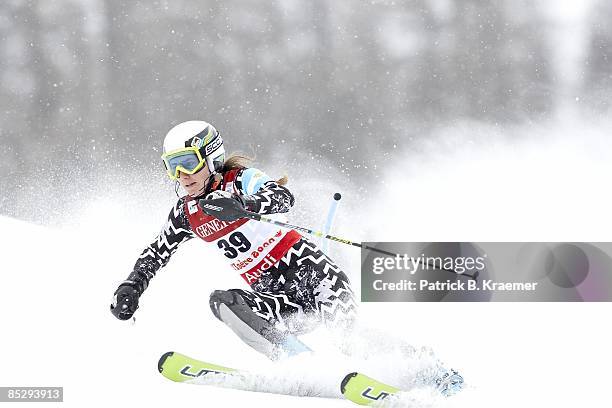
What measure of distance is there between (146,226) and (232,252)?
5280 mm

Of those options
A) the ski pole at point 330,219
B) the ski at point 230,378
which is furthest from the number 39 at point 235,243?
the ski at point 230,378

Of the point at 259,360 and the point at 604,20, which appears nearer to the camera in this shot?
the point at 259,360

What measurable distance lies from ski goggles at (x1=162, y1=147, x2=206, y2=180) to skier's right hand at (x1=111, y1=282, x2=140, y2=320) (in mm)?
532

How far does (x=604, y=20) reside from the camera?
1213 cm

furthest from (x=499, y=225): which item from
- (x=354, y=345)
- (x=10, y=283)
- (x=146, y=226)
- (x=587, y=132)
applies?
(x=354, y=345)

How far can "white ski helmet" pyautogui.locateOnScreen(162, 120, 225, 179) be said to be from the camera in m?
3.07

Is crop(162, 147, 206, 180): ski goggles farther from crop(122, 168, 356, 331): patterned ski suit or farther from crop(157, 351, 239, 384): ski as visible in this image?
crop(157, 351, 239, 384): ski

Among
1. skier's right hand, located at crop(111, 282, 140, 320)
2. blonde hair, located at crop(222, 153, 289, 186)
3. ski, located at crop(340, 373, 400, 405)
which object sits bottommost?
ski, located at crop(340, 373, 400, 405)

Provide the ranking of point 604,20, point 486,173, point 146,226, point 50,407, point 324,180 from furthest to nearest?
point 604,20 → point 324,180 → point 486,173 → point 146,226 → point 50,407

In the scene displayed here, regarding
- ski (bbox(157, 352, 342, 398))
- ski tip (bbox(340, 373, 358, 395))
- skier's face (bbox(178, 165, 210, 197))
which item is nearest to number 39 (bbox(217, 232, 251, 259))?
skier's face (bbox(178, 165, 210, 197))

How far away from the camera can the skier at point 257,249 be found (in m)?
3.07

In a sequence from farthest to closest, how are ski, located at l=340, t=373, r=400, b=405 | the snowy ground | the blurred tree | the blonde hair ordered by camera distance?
the blurred tree
the blonde hair
the snowy ground
ski, located at l=340, t=373, r=400, b=405

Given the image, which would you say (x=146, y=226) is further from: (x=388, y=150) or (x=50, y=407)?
(x=50, y=407)

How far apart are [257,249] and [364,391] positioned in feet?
2.70
